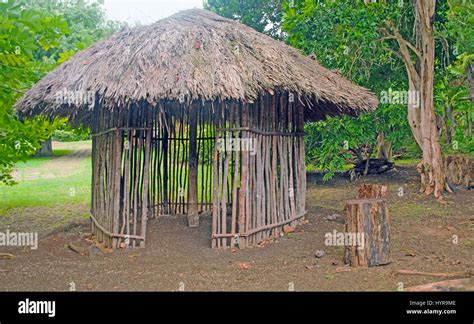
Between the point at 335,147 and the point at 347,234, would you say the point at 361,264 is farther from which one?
the point at 335,147

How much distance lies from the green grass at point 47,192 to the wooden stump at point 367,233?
7543 millimetres

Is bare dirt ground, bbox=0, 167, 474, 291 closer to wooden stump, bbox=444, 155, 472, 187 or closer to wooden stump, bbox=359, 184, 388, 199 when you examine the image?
wooden stump, bbox=359, 184, 388, 199

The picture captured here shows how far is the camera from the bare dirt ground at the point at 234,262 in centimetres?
590

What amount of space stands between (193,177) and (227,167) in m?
1.99

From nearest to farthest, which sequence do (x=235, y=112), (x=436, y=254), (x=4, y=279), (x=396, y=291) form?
(x=396, y=291), (x=4, y=279), (x=436, y=254), (x=235, y=112)

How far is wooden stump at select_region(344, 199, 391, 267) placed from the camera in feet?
20.8

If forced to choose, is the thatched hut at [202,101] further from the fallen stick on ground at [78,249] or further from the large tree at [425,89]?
the large tree at [425,89]

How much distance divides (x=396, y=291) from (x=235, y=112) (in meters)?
3.48

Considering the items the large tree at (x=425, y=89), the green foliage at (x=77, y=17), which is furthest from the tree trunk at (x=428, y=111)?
the green foliage at (x=77, y=17)

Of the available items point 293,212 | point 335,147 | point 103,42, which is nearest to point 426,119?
point 335,147

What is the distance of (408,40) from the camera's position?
1345cm

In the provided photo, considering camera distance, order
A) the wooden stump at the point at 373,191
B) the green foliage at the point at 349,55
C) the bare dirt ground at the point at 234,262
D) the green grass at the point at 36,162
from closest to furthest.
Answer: the bare dirt ground at the point at 234,262 → the wooden stump at the point at 373,191 → the green foliage at the point at 349,55 → the green grass at the point at 36,162

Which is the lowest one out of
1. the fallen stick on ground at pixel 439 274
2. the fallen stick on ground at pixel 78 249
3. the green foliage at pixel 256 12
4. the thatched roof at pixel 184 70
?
the fallen stick on ground at pixel 78 249

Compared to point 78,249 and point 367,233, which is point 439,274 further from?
point 78,249
